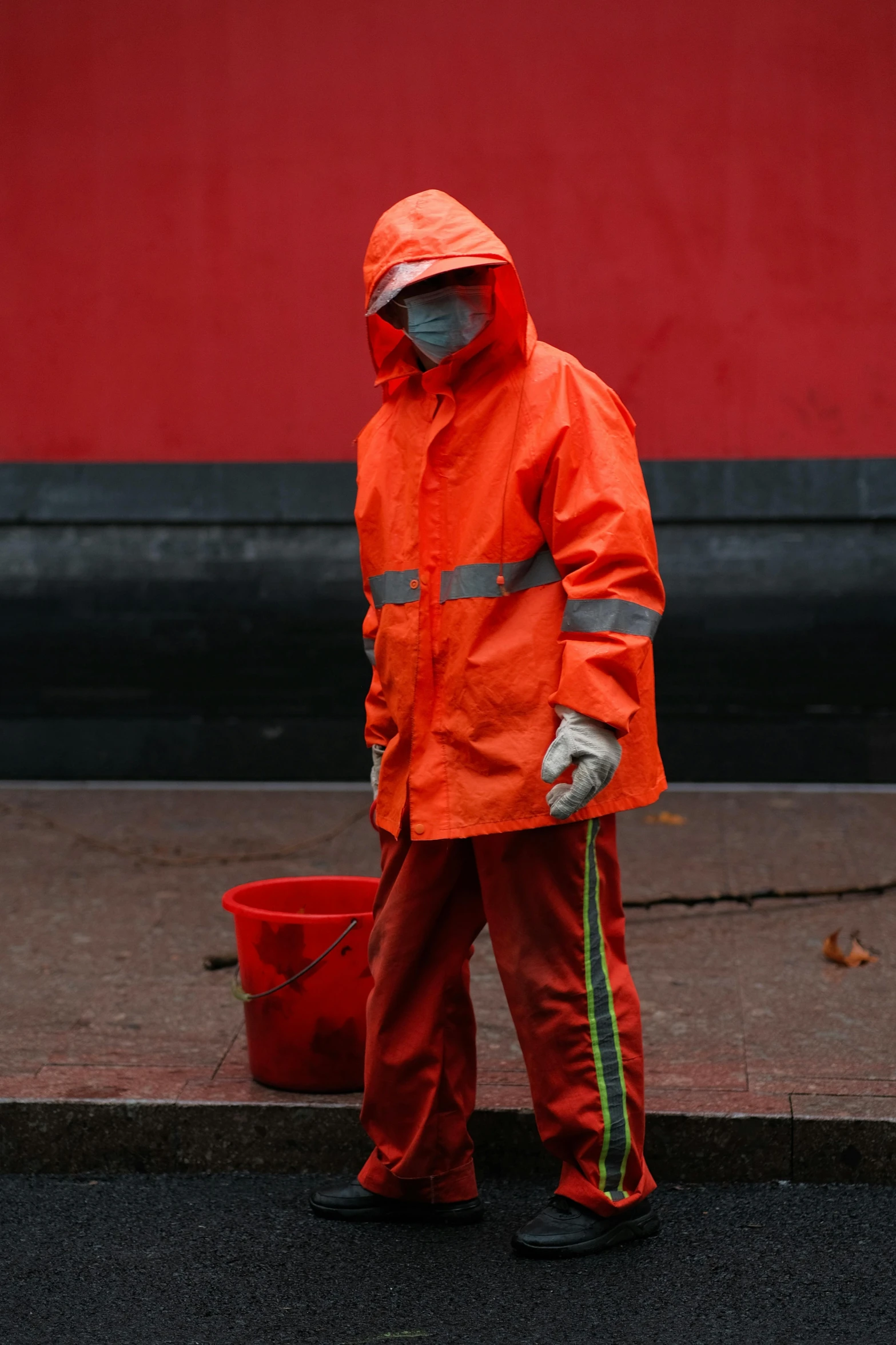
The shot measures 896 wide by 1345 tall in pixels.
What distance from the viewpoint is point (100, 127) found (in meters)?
6.70

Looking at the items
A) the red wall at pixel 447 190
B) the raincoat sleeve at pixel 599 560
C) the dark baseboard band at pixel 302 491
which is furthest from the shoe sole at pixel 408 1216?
the red wall at pixel 447 190

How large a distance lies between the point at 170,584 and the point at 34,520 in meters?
0.67

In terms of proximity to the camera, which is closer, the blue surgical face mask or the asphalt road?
the asphalt road

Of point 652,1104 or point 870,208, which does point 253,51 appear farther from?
point 652,1104

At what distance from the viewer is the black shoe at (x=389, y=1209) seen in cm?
321

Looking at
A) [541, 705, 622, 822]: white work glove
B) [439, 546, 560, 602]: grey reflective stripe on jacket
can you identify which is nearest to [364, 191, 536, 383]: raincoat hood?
[439, 546, 560, 602]: grey reflective stripe on jacket

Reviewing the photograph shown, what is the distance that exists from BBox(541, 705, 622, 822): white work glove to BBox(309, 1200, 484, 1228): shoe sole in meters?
0.96

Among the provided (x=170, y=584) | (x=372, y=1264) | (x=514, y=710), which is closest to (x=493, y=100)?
(x=170, y=584)

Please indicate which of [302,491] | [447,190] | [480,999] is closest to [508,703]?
Answer: [480,999]

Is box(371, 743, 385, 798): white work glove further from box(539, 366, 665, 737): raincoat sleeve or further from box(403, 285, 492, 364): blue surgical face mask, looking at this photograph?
box(403, 285, 492, 364): blue surgical face mask

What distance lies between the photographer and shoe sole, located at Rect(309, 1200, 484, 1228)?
3.20m

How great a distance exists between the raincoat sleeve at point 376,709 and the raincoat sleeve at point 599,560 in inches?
19.2

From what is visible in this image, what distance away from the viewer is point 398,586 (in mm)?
3051

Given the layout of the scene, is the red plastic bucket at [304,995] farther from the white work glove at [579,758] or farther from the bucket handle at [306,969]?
the white work glove at [579,758]
